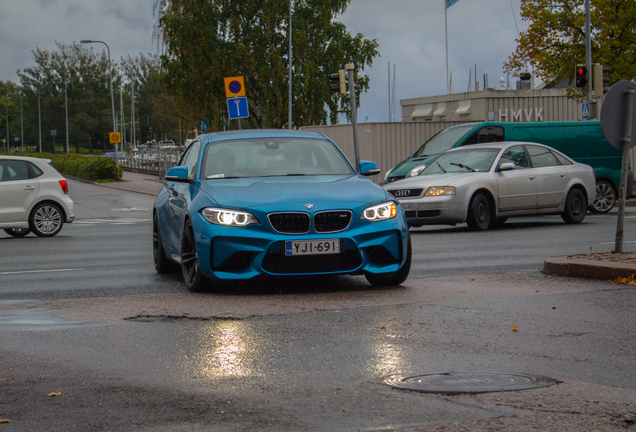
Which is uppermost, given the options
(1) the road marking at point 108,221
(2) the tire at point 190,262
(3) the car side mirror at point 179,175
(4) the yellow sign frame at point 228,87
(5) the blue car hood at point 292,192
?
(4) the yellow sign frame at point 228,87

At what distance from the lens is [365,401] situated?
409 cm

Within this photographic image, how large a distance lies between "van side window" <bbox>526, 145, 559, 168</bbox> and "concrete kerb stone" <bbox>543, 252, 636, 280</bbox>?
6.96 metres

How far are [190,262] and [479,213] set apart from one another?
8316 millimetres

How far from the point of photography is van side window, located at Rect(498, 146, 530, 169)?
52.4 feet

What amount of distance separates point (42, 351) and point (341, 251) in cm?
293

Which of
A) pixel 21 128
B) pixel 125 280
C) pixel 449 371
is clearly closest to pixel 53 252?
pixel 125 280

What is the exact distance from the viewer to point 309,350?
531 cm

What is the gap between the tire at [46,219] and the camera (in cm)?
1692

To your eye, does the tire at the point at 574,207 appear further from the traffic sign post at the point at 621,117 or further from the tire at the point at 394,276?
the tire at the point at 394,276

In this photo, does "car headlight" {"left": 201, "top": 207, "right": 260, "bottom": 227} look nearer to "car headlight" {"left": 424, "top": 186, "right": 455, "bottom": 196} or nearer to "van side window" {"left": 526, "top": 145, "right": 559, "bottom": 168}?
"car headlight" {"left": 424, "top": 186, "right": 455, "bottom": 196}

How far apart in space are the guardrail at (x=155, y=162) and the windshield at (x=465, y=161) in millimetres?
28688

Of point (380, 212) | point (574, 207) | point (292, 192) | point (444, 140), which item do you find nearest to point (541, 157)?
point (574, 207)

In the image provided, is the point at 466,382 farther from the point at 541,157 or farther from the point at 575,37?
the point at 575,37

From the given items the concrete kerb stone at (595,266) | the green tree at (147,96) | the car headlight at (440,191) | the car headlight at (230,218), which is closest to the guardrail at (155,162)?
the car headlight at (440,191)
